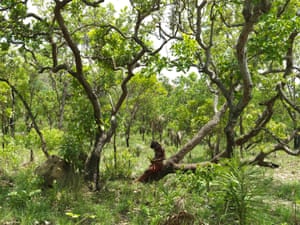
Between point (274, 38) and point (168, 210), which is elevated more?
point (274, 38)

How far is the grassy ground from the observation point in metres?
4.74

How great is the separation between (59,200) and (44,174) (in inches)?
60.9

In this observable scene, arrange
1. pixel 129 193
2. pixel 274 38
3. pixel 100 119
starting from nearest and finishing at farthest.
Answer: pixel 274 38 < pixel 129 193 < pixel 100 119

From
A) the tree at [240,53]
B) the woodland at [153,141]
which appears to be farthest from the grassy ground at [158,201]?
the tree at [240,53]

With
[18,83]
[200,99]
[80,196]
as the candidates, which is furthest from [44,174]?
[18,83]

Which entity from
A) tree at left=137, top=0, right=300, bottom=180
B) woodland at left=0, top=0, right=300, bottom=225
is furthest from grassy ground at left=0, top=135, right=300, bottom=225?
tree at left=137, top=0, right=300, bottom=180

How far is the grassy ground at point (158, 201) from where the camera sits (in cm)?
474

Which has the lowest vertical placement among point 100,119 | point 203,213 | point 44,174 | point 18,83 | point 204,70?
point 203,213

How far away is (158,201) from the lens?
22.0 feet

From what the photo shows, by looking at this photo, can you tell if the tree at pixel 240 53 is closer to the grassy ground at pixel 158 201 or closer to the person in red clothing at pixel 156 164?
the person in red clothing at pixel 156 164

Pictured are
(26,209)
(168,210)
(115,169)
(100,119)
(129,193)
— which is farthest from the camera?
(115,169)

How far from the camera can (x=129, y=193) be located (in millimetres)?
7812

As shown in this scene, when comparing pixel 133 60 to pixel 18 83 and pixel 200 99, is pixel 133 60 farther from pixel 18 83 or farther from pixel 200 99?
pixel 18 83

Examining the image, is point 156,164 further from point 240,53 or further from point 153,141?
point 240,53
